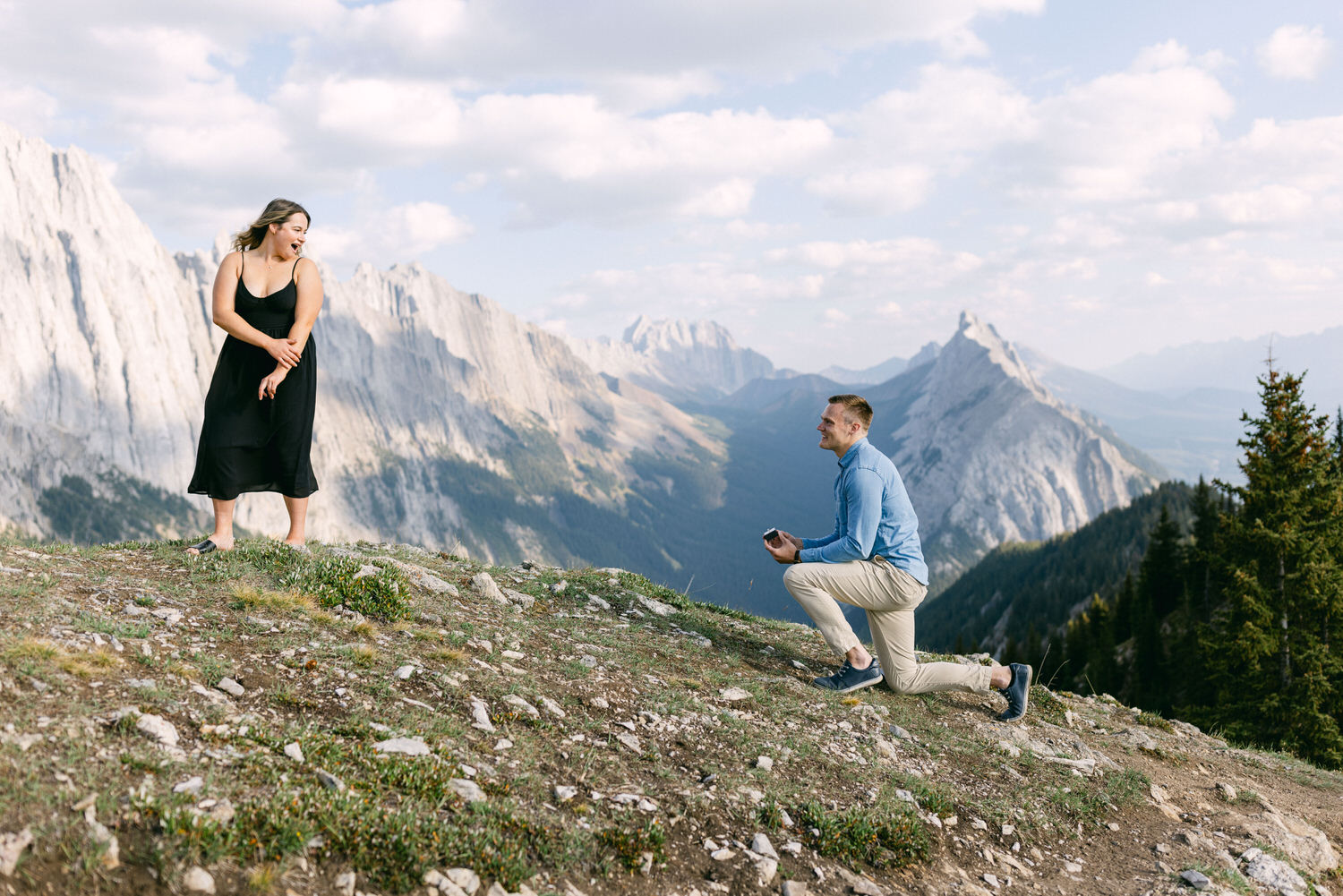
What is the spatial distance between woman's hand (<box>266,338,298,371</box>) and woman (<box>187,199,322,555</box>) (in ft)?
0.04

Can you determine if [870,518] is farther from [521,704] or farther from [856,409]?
[521,704]

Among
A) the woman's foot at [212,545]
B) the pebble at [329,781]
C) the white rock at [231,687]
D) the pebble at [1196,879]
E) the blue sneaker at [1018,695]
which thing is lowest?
the pebble at [1196,879]

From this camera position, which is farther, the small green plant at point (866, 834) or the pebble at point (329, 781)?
the small green plant at point (866, 834)

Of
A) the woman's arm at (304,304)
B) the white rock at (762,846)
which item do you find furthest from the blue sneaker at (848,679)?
the woman's arm at (304,304)

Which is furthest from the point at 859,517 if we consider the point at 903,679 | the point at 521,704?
the point at 521,704

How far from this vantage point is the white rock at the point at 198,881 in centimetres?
408

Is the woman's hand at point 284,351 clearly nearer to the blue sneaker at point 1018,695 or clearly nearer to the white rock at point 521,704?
the white rock at point 521,704

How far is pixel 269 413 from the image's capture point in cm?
1024

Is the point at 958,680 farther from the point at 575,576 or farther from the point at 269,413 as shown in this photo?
the point at 269,413

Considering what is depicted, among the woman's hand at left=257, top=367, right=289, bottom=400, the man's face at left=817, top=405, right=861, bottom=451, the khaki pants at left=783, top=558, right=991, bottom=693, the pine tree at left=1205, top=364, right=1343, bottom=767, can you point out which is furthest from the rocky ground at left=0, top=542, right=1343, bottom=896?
the pine tree at left=1205, top=364, right=1343, bottom=767

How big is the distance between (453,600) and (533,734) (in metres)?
4.07

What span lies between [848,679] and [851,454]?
318 cm

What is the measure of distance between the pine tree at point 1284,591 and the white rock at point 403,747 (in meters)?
26.7

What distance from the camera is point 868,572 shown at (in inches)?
388
